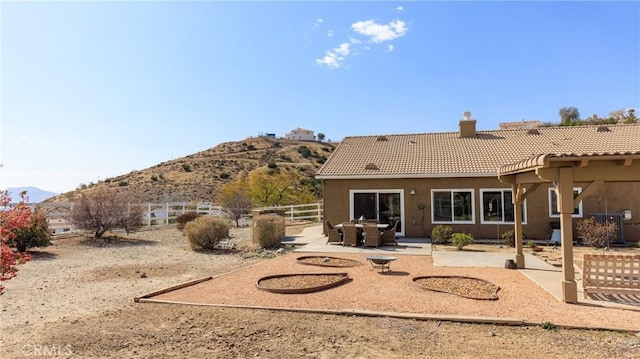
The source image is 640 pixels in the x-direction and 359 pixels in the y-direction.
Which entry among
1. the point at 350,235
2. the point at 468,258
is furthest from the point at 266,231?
the point at 468,258

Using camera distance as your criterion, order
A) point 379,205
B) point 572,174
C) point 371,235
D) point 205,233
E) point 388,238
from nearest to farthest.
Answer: point 572,174 < point 205,233 < point 371,235 < point 388,238 < point 379,205

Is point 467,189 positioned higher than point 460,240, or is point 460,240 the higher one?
point 467,189

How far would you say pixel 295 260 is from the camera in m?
10.9

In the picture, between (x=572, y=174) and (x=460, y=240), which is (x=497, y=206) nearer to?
(x=460, y=240)

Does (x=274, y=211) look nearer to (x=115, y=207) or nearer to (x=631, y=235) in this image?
(x=115, y=207)

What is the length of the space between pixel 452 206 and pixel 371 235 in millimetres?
4170

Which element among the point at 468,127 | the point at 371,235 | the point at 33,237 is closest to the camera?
the point at 33,237

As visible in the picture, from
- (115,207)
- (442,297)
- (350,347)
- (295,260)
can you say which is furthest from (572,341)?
(115,207)

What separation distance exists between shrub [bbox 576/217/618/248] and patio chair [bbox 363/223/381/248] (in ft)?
23.1

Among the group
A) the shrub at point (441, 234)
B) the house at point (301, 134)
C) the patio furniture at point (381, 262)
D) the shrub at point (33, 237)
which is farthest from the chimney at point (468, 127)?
the house at point (301, 134)

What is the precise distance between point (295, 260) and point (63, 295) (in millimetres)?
5504

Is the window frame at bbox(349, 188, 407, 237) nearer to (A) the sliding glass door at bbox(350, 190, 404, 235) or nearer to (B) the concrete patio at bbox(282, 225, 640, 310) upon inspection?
(A) the sliding glass door at bbox(350, 190, 404, 235)

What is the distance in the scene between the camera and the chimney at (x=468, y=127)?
19484 mm

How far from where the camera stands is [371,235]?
43.5ft
